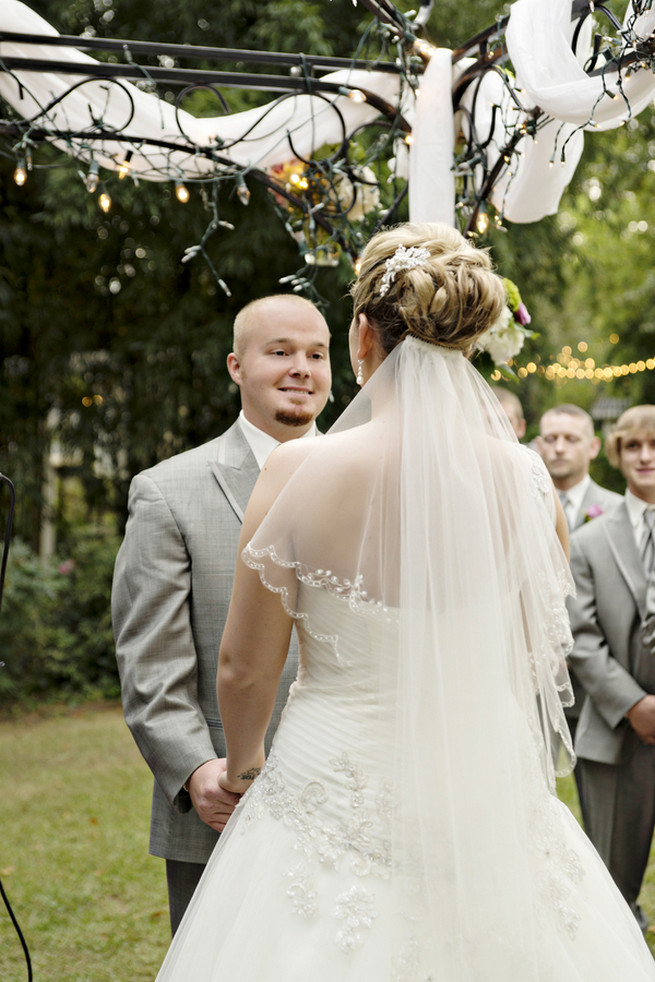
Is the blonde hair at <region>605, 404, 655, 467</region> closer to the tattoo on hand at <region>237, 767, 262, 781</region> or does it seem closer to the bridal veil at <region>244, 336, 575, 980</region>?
the bridal veil at <region>244, 336, 575, 980</region>

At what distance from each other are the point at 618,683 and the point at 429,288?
106 inches

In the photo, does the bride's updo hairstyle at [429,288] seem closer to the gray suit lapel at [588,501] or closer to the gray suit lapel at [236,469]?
the gray suit lapel at [236,469]

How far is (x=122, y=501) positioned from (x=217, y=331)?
8.86ft

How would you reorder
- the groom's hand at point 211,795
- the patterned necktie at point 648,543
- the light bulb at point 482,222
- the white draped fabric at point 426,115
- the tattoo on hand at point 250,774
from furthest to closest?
the patterned necktie at point 648,543 < the light bulb at point 482,222 < the white draped fabric at point 426,115 < the groom's hand at point 211,795 < the tattoo on hand at point 250,774

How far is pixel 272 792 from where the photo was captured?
75.8 inches

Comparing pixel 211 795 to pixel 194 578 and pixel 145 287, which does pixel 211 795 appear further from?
pixel 145 287

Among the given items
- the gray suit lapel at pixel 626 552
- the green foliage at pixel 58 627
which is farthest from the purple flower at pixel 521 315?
the green foliage at pixel 58 627

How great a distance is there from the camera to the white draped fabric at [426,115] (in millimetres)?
2627

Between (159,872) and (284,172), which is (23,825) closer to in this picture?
(159,872)

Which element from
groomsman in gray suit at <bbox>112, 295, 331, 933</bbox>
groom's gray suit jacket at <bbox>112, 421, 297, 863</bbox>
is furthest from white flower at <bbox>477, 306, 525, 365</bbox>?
groom's gray suit jacket at <bbox>112, 421, 297, 863</bbox>

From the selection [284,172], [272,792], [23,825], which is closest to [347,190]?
[284,172]

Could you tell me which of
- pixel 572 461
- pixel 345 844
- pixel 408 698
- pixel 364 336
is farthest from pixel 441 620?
pixel 572 461

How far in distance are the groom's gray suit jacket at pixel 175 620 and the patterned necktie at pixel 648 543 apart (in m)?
2.17

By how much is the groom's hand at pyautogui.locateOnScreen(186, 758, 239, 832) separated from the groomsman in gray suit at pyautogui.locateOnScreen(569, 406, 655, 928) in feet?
7.03
